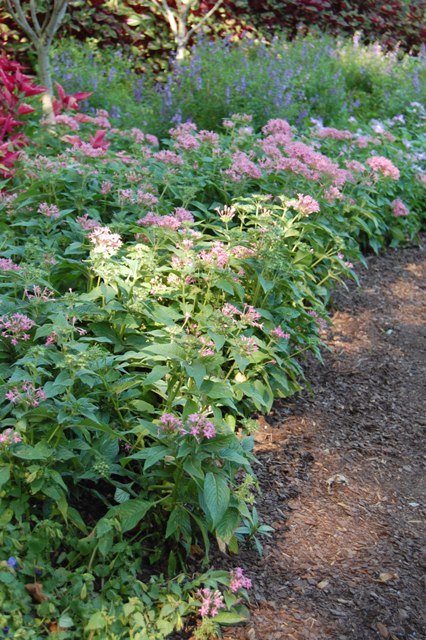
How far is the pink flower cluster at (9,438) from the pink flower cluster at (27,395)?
96 mm

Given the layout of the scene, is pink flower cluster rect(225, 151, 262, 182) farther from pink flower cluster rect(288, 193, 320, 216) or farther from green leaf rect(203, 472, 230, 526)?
green leaf rect(203, 472, 230, 526)

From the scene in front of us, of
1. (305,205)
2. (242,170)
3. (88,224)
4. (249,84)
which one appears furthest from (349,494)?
(249,84)

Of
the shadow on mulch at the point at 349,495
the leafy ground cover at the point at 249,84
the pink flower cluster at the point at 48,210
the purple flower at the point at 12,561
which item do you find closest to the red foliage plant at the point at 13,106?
the pink flower cluster at the point at 48,210

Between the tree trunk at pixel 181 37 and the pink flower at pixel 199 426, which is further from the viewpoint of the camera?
the tree trunk at pixel 181 37

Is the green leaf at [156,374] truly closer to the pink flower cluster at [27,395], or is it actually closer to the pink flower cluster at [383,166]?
the pink flower cluster at [27,395]

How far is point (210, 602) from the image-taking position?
87.3 inches

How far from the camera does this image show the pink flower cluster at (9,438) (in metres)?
2.16

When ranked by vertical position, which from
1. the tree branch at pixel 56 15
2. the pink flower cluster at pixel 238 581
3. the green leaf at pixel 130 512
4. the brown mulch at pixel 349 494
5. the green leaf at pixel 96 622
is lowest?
the brown mulch at pixel 349 494

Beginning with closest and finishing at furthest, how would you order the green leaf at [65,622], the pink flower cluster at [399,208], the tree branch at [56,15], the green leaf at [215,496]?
the green leaf at [65,622] → the green leaf at [215,496] → the tree branch at [56,15] → the pink flower cluster at [399,208]

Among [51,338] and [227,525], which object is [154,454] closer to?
[227,525]

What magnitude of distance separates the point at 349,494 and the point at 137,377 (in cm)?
98

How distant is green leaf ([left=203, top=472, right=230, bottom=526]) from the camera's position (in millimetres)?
2248

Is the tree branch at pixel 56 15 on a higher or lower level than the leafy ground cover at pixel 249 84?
higher

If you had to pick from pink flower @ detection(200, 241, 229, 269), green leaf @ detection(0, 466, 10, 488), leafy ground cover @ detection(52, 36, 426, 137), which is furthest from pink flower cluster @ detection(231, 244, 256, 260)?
leafy ground cover @ detection(52, 36, 426, 137)
